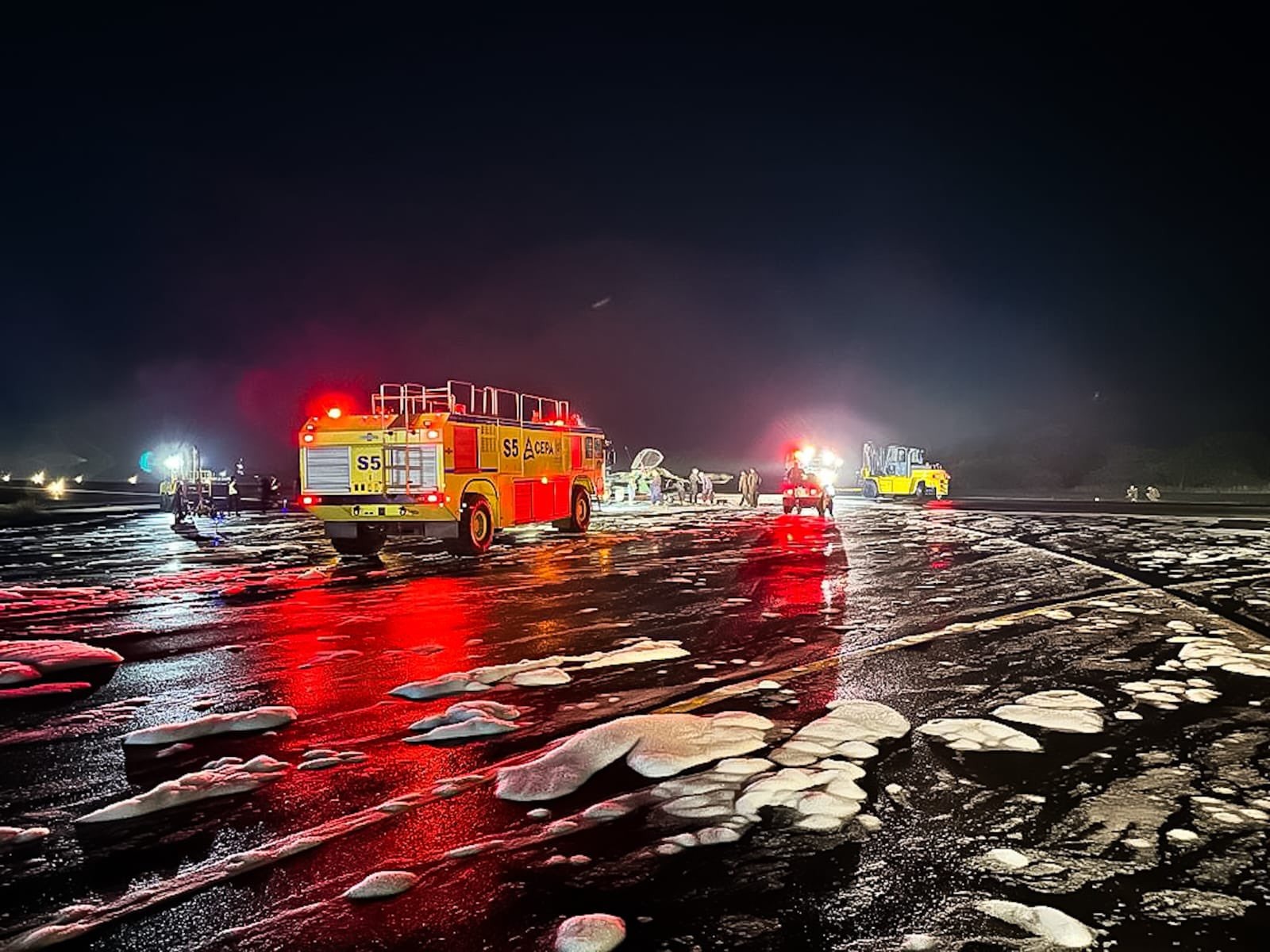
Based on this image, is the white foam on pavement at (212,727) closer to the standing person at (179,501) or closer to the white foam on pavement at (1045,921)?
the white foam on pavement at (1045,921)

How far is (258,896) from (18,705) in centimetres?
403

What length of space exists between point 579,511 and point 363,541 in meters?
5.98

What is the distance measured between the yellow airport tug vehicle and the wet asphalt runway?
22340 mm

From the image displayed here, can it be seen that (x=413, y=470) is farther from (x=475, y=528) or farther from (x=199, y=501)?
(x=199, y=501)

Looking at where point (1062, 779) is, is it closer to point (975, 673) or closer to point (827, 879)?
point (827, 879)

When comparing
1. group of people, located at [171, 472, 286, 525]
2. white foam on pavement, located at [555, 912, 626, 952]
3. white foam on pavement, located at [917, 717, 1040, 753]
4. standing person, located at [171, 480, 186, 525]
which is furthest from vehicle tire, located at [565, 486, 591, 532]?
white foam on pavement, located at [555, 912, 626, 952]

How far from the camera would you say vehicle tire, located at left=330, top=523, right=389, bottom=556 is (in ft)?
51.5

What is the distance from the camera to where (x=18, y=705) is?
19.9ft

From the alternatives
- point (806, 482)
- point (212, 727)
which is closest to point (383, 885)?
point (212, 727)

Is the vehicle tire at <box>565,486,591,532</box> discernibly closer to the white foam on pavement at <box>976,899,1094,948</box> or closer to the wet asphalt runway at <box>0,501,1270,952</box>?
the wet asphalt runway at <box>0,501,1270,952</box>

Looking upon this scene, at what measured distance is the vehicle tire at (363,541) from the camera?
51.5 ft

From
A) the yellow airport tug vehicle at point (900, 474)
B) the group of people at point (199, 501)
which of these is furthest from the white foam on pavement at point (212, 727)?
the yellow airport tug vehicle at point (900, 474)

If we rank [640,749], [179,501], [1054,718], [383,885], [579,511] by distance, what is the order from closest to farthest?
[383,885], [640,749], [1054,718], [579,511], [179,501]

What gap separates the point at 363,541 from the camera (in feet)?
52.1
